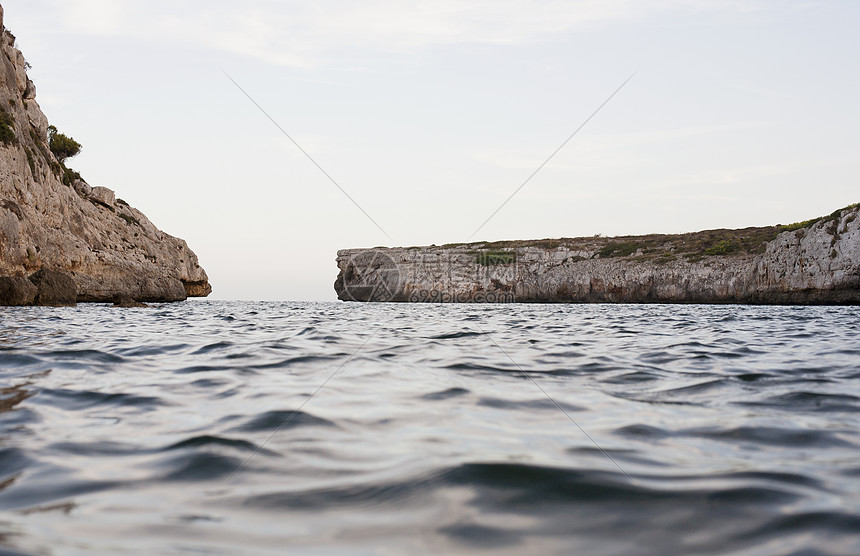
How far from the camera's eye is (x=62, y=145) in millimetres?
48031

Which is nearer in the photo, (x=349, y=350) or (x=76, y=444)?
(x=76, y=444)

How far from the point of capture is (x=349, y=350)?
27.9 feet

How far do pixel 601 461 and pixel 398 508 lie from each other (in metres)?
1.20

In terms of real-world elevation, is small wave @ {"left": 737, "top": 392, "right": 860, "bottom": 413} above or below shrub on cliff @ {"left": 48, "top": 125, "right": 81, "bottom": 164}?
below

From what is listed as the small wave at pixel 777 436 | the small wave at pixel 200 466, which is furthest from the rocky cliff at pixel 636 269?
the small wave at pixel 200 466

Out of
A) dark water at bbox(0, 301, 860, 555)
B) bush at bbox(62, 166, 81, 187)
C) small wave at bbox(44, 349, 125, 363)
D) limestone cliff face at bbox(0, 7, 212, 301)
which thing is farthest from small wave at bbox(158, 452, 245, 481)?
bush at bbox(62, 166, 81, 187)

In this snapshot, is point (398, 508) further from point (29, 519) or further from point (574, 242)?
point (574, 242)

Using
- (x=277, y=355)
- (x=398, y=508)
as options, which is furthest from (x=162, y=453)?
(x=277, y=355)

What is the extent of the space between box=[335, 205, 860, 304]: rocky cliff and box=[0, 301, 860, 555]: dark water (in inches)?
1474

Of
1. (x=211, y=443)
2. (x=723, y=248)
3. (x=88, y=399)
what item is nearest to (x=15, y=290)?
(x=88, y=399)

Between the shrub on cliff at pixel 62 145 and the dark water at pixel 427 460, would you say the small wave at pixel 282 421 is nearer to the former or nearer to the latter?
the dark water at pixel 427 460

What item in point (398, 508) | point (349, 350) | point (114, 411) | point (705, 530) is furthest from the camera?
point (349, 350)

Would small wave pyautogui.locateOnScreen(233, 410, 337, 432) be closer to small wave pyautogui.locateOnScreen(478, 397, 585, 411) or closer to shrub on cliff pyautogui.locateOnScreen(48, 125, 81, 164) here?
small wave pyautogui.locateOnScreen(478, 397, 585, 411)

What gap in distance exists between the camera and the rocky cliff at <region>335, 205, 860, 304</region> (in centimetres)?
3709
